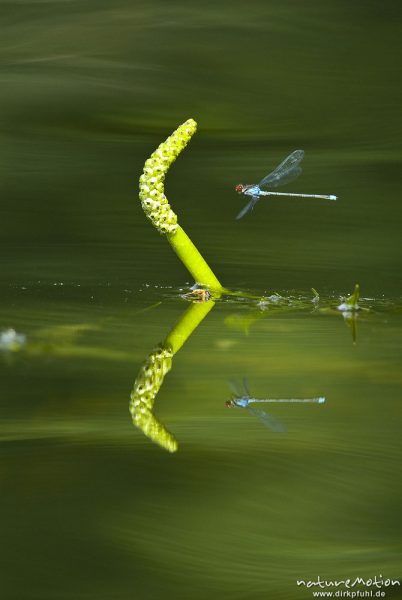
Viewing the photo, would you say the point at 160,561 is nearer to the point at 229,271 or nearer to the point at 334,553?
the point at 334,553

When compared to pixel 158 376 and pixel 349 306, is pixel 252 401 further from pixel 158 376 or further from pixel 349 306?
pixel 349 306

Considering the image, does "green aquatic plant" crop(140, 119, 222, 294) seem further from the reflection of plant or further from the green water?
the reflection of plant

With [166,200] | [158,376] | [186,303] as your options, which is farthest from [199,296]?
[158,376]

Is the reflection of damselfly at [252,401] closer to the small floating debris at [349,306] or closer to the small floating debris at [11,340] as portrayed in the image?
the small floating debris at [11,340]

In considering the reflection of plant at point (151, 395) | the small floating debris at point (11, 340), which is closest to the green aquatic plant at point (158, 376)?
the reflection of plant at point (151, 395)

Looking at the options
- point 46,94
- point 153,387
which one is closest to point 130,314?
point 153,387

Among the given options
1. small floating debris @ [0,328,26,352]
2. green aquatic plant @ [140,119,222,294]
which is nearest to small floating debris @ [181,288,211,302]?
green aquatic plant @ [140,119,222,294]
